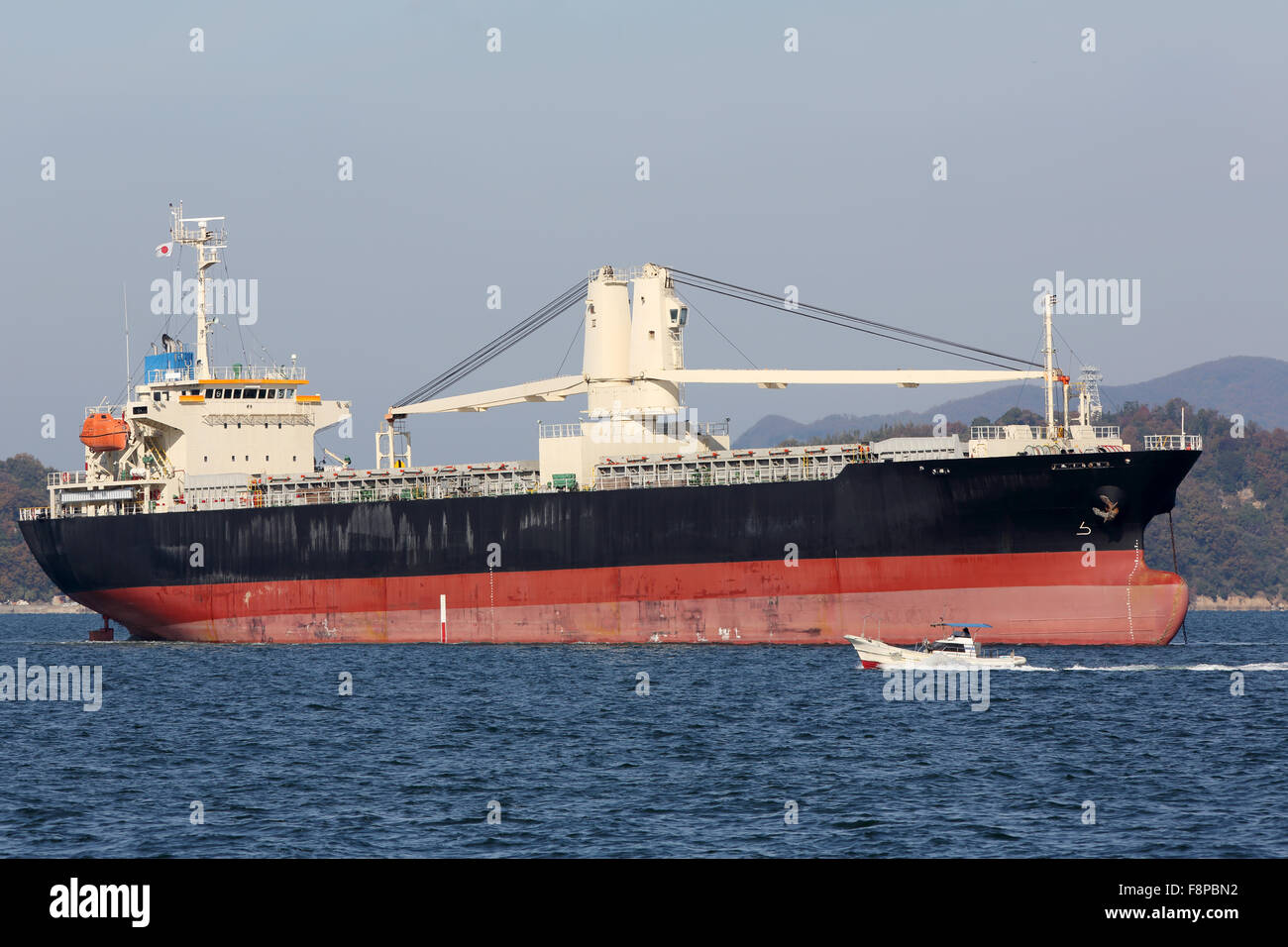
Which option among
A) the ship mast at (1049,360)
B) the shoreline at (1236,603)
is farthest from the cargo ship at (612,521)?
the shoreline at (1236,603)

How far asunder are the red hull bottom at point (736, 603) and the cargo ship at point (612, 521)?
75 millimetres

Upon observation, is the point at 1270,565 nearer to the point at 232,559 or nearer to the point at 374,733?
the point at 232,559

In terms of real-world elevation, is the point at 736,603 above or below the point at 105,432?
below

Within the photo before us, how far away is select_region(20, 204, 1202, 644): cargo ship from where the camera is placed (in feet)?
147

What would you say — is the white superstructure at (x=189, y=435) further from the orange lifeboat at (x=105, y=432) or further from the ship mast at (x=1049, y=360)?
the ship mast at (x=1049, y=360)

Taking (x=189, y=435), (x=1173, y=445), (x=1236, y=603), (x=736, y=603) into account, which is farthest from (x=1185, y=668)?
(x=1236, y=603)

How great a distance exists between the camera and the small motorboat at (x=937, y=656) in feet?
132

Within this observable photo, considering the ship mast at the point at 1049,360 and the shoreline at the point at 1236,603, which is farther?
the shoreline at the point at 1236,603

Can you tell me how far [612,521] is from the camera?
5016 cm

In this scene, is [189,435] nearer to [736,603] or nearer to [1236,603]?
[736,603]

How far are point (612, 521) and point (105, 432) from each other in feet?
83.8

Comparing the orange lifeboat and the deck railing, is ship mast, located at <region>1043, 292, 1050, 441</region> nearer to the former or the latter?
the deck railing

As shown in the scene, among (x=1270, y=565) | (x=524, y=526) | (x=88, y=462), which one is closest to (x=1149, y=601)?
(x=524, y=526)

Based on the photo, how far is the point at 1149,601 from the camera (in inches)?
1754
